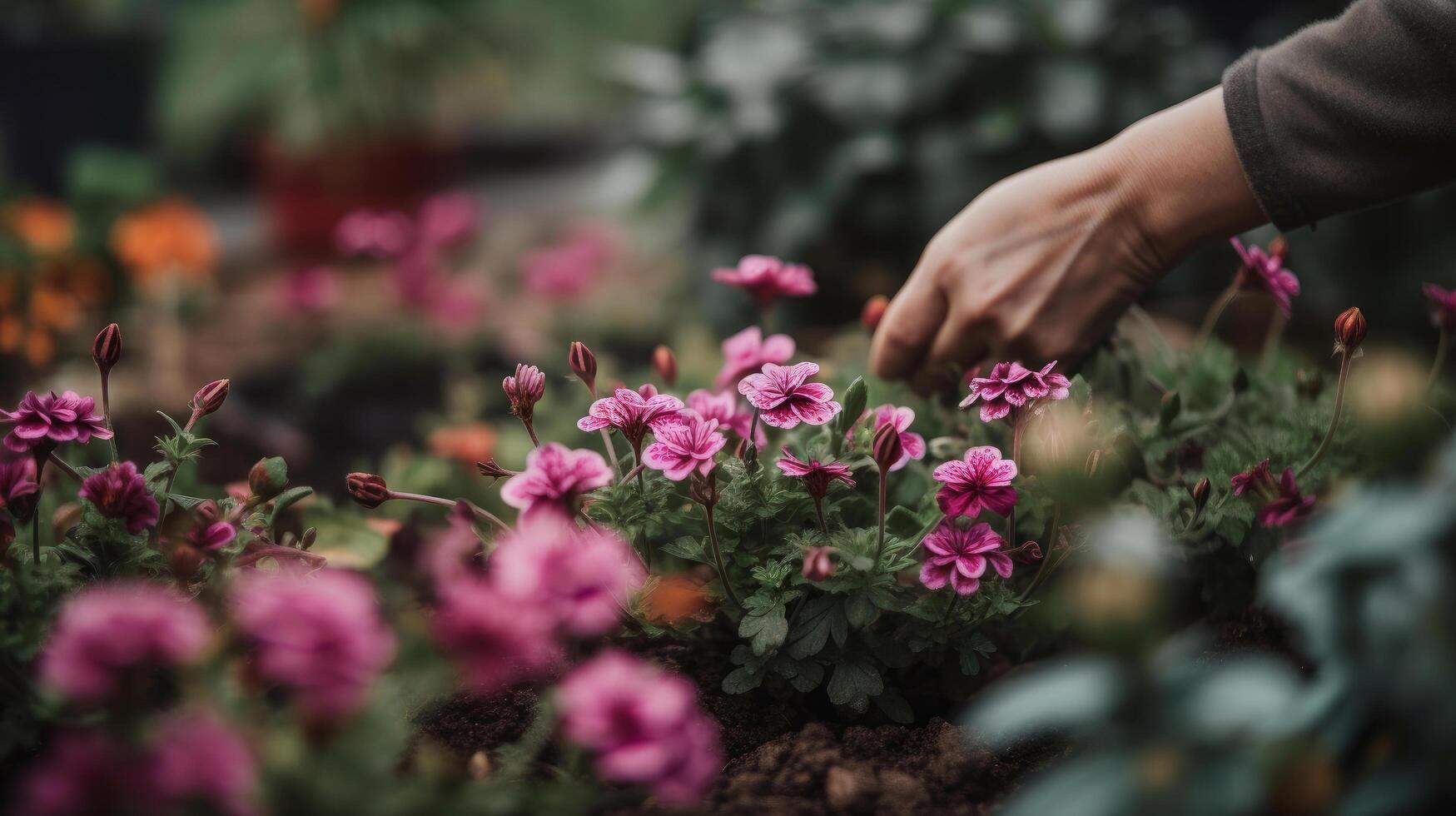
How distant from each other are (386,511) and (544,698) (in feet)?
1.77

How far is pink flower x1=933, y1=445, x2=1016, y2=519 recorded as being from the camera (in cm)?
77

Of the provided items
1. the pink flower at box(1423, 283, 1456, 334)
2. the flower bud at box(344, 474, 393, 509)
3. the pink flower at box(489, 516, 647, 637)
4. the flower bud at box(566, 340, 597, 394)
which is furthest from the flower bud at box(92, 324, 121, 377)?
the pink flower at box(1423, 283, 1456, 334)

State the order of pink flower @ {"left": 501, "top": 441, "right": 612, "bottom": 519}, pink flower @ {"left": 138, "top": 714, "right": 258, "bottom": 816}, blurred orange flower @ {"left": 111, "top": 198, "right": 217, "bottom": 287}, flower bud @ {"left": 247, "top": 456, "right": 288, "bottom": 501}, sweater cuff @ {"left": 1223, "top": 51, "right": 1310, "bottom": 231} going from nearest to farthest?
pink flower @ {"left": 138, "top": 714, "right": 258, "bottom": 816}
pink flower @ {"left": 501, "top": 441, "right": 612, "bottom": 519}
flower bud @ {"left": 247, "top": 456, "right": 288, "bottom": 501}
sweater cuff @ {"left": 1223, "top": 51, "right": 1310, "bottom": 231}
blurred orange flower @ {"left": 111, "top": 198, "right": 217, "bottom": 287}

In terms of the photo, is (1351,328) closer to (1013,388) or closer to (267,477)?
(1013,388)

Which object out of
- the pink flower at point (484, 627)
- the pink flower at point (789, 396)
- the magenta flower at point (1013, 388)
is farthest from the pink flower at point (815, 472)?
the pink flower at point (484, 627)

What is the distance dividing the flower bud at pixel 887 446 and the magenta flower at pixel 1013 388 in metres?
0.12

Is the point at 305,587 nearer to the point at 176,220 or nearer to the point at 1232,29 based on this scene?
the point at 176,220

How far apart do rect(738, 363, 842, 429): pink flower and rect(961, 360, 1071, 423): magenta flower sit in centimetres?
13

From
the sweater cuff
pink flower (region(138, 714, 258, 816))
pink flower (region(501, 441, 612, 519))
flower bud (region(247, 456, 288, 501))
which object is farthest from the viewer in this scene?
the sweater cuff

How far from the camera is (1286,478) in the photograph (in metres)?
0.80

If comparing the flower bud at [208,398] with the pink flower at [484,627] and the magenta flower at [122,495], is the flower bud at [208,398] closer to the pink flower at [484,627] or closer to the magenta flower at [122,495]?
the magenta flower at [122,495]

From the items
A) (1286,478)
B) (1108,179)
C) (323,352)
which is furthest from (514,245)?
(1286,478)

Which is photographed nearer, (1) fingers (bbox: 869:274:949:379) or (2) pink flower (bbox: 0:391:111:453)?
(2) pink flower (bbox: 0:391:111:453)

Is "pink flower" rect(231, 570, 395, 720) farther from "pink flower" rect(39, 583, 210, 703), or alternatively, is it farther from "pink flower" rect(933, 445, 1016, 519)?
"pink flower" rect(933, 445, 1016, 519)
